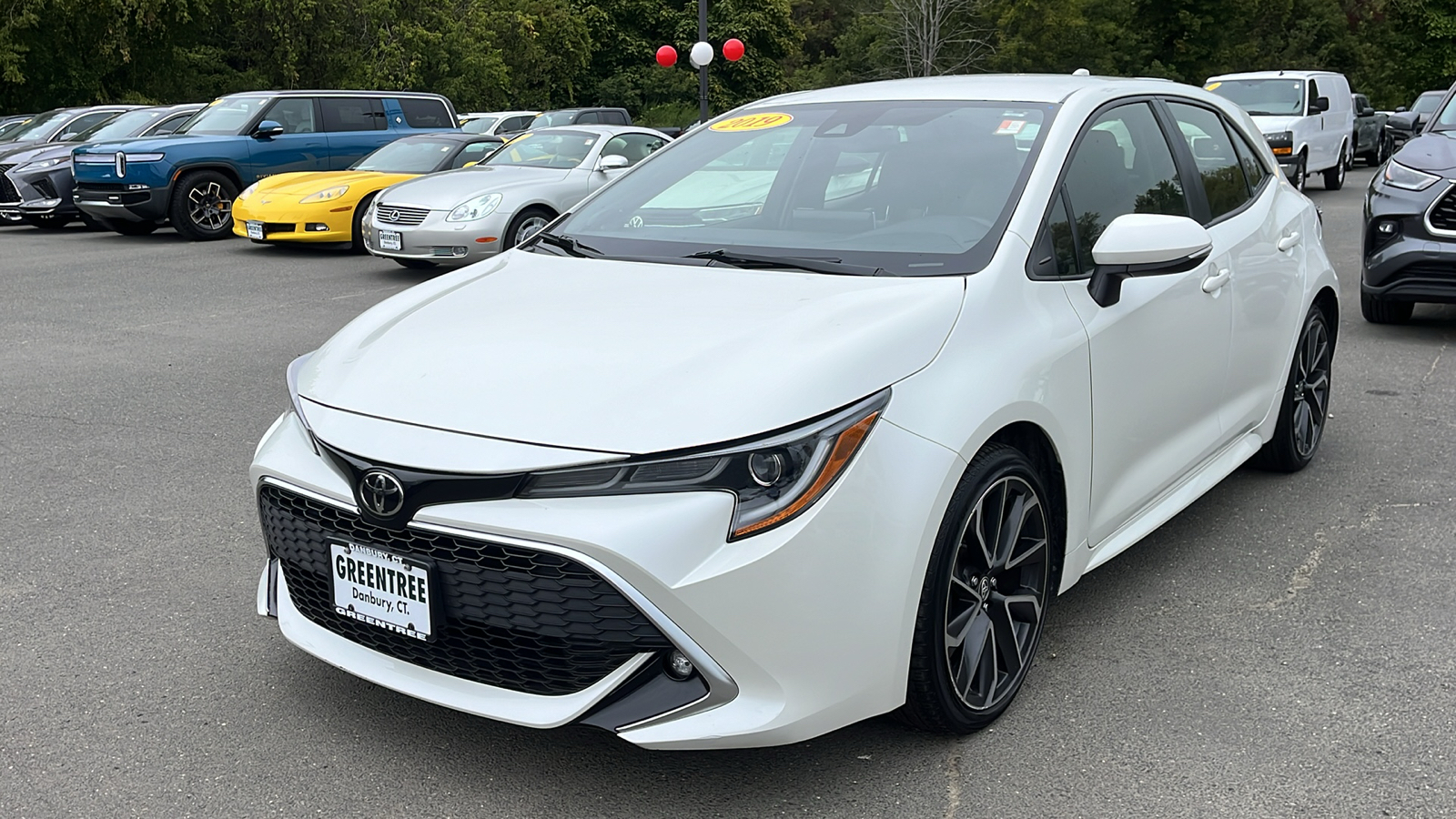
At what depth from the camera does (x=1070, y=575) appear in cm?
353

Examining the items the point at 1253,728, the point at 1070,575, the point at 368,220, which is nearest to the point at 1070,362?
the point at 1070,575

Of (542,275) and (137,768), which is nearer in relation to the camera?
(137,768)

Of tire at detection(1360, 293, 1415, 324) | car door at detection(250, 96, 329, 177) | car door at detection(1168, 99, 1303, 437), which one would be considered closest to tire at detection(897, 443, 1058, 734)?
car door at detection(1168, 99, 1303, 437)

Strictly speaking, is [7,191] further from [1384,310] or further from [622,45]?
[622,45]

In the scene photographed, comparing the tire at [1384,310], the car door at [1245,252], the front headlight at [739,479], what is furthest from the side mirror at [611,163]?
the front headlight at [739,479]

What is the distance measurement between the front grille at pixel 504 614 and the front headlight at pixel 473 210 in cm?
887

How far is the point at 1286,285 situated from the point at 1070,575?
192 cm

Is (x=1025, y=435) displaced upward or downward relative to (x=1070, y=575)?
upward

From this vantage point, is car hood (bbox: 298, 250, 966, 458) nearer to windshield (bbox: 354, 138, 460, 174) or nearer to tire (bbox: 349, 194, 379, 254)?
tire (bbox: 349, 194, 379, 254)

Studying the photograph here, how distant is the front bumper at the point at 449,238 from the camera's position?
454 inches

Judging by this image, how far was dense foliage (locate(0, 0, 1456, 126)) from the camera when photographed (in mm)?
31297

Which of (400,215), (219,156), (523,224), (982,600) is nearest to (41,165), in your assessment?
(219,156)

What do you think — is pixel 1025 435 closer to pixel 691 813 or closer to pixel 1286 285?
pixel 691 813

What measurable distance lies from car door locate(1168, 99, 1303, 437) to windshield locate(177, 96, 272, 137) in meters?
13.9
